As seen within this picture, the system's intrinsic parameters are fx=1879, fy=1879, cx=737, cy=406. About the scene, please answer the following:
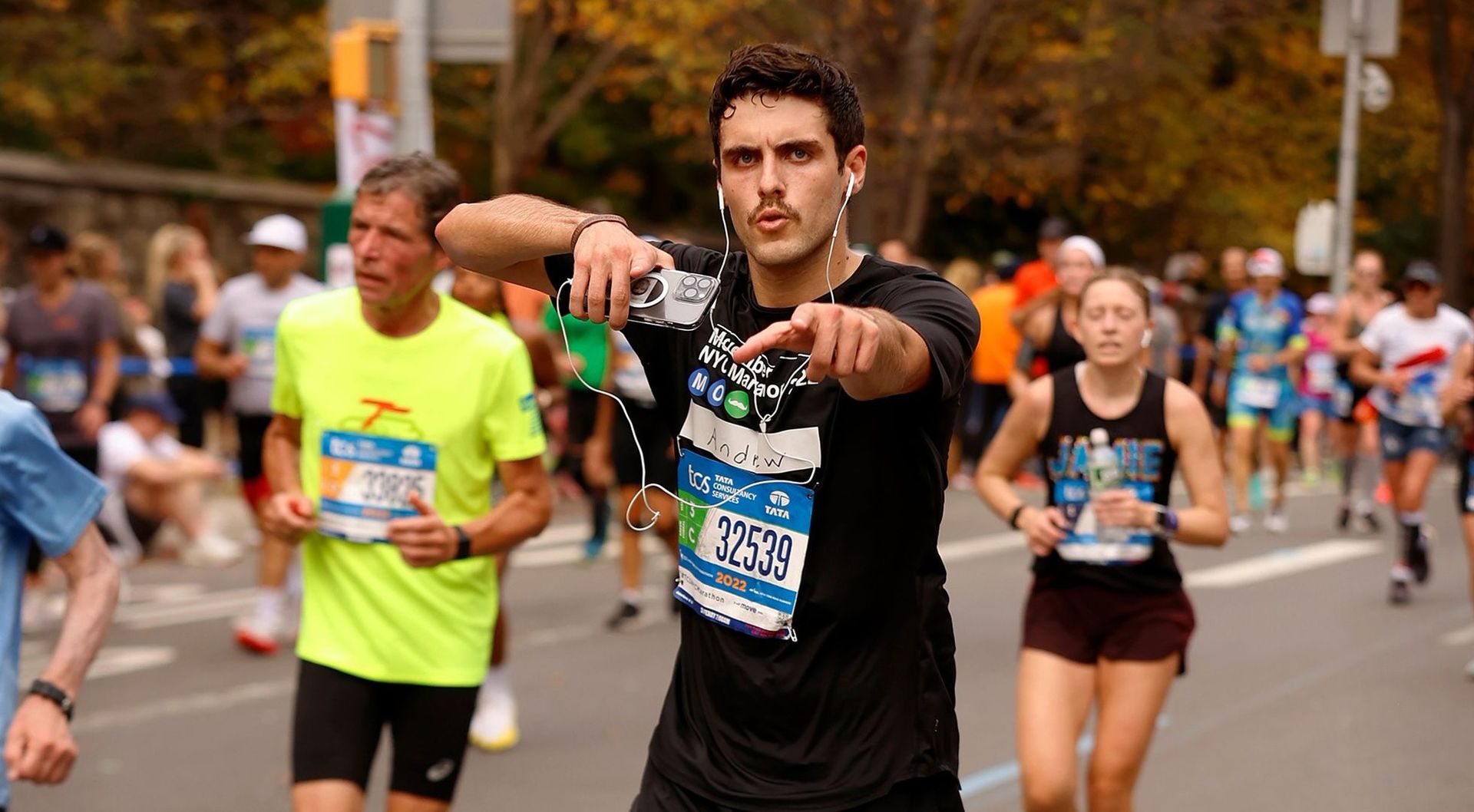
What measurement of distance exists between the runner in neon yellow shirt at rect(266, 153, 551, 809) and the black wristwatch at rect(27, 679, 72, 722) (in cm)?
107

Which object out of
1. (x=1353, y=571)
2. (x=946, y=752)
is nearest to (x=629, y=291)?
(x=946, y=752)

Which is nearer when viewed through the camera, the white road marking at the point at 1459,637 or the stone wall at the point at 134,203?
the white road marking at the point at 1459,637

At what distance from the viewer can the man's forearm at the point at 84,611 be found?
3475mm

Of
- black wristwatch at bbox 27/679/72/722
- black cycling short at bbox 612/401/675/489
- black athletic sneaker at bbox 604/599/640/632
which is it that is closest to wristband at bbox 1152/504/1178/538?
black wristwatch at bbox 27/679/72/722

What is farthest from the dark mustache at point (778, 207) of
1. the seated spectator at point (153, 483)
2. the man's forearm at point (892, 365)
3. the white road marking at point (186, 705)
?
the seated spectator at point (153, 483)

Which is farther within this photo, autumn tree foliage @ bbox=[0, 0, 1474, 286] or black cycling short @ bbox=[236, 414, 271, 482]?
autumn tree foliage @ bbox=[0, 0, 1474, 286]

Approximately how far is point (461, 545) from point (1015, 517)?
1.87 m

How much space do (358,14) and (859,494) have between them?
7.81m

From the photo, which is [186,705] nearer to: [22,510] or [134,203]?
[22,510]

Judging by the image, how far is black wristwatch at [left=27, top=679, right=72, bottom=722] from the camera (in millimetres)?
3420

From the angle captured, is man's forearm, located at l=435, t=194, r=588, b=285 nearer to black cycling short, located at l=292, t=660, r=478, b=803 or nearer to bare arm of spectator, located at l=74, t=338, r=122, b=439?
black cycling short, located at l=292, t=660, r=478, b=803

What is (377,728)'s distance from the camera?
182 inches

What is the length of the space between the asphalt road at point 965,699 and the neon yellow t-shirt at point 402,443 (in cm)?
186

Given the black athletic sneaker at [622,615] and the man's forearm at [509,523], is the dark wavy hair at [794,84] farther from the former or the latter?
the black athletic sneaker at [622,615]
